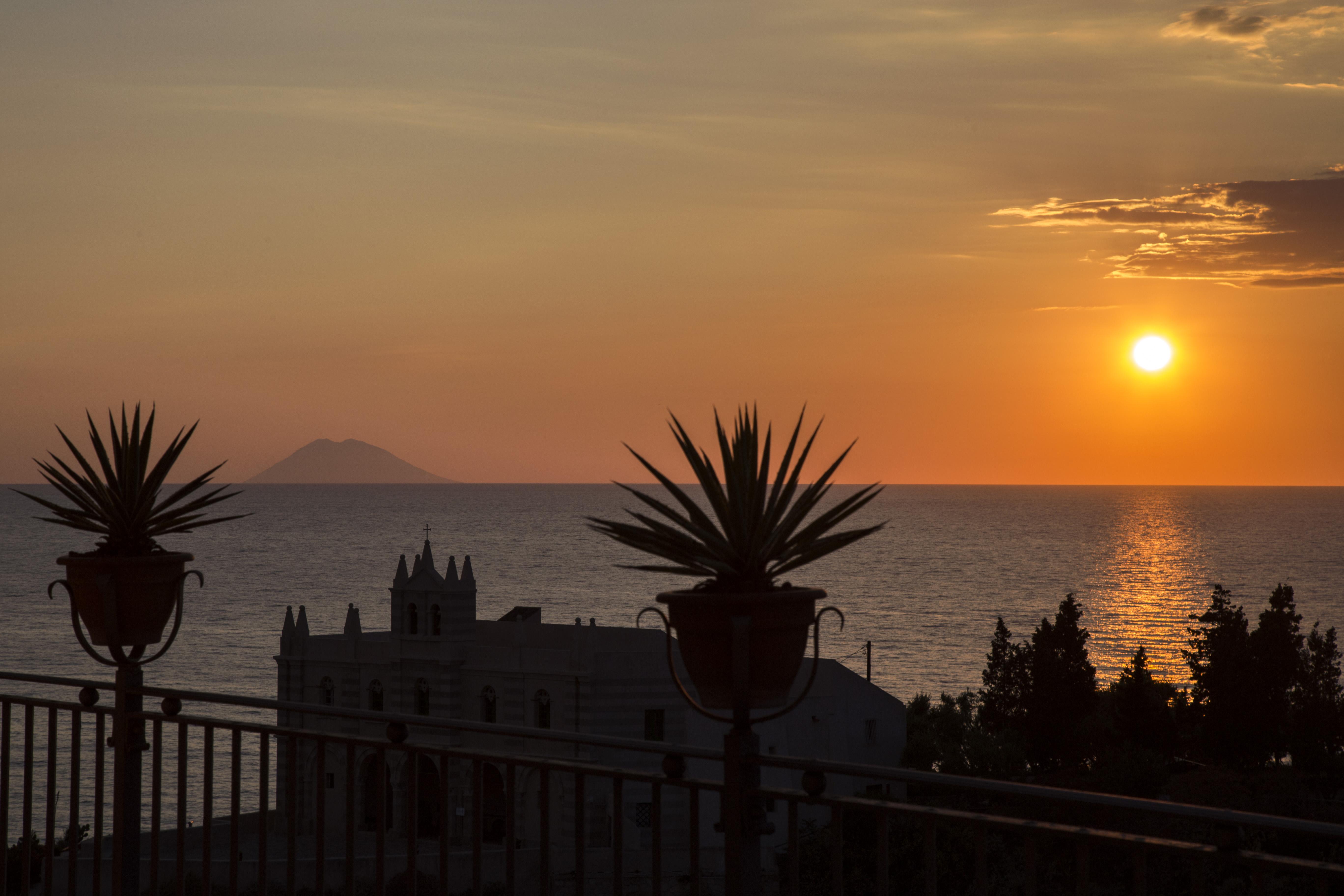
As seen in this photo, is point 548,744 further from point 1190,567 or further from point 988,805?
point 1190,567

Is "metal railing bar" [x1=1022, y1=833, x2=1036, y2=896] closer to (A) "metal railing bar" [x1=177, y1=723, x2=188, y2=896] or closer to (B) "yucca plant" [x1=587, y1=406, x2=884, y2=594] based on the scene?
(B) "yucca plant" [x1=587, y1=406, x2=884, y2=594]

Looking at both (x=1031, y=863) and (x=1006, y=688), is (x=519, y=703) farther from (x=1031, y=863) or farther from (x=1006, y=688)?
(x=1031, y=863)

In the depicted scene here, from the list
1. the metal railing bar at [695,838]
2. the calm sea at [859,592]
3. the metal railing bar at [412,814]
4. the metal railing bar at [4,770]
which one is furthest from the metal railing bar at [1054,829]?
the calm sea at [859,592]

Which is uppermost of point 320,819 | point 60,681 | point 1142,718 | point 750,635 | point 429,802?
point 750,635

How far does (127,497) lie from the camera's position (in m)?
5.96

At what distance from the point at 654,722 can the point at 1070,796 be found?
42.3 metres

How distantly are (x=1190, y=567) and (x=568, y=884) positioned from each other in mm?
139912

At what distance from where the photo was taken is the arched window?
146ft

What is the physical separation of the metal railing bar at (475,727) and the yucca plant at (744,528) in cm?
57

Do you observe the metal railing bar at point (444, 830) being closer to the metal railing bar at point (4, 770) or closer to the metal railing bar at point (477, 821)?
the metal railing bar at point (477, 821)

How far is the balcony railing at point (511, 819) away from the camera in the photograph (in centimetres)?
361

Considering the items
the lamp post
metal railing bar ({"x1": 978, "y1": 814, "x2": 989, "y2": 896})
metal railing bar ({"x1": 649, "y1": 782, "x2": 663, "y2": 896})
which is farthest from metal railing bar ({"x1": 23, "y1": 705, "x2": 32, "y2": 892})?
metal railing bar ({"x1": 978, "y1": 814, "x2": 989, "y2": 896})

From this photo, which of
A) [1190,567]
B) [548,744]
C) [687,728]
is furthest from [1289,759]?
[1190,567]

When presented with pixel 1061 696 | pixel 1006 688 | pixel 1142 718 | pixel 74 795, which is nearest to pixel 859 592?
pixel 1006 688
